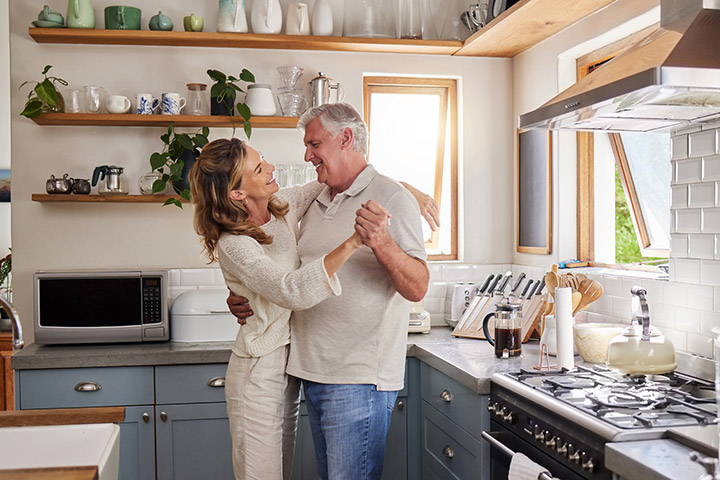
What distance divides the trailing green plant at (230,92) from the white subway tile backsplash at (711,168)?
1917 millimetres

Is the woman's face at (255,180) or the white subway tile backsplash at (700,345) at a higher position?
the woman's face at (255,180)

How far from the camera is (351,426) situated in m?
2.24

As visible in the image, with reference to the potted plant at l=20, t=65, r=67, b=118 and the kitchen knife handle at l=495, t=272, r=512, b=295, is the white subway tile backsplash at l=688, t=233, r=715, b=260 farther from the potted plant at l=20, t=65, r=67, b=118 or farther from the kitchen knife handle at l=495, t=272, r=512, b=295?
the potted plant at l=20, t=65, r=67, b=118

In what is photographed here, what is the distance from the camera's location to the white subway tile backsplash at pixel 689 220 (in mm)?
2441

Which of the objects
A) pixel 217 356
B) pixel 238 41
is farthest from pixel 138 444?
pixel 238 41

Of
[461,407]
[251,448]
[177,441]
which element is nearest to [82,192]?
[177,441]

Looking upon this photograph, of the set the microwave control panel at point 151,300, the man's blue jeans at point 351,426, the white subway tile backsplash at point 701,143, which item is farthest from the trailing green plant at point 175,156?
the white subway tile backsplash at point 701,143

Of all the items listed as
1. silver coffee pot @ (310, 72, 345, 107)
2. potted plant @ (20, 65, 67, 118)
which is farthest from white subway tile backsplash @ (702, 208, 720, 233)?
potted plant @ (20, 65, 67, 118)

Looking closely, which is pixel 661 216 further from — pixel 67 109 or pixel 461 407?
pixel 67 109

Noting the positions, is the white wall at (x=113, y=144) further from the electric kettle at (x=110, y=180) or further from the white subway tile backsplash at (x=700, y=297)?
the white subway tile backsplash at (x=700, y=297)

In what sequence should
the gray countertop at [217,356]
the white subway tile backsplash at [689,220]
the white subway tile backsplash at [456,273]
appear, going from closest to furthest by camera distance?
1. the white subway tile backsplash at [689,220]
2. the gray countertop at [217,356]
3. the white subway tile backsplash at [456,273]

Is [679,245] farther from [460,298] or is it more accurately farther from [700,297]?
[460,298]

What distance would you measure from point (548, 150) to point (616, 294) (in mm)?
875

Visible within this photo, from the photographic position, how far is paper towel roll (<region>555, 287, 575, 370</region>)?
99.7 inches
